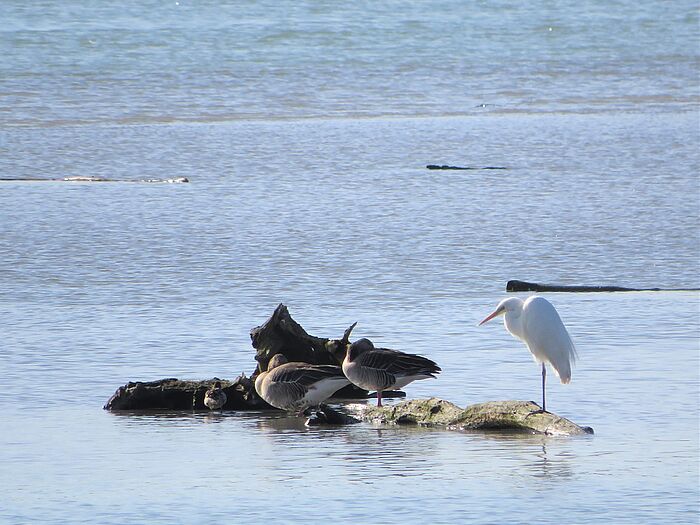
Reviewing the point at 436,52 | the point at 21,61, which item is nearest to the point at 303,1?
the point at 436,52

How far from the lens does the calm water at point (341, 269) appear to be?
25.7 ft

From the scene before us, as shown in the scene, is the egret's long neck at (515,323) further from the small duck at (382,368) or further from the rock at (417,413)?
the rock at (417,413)

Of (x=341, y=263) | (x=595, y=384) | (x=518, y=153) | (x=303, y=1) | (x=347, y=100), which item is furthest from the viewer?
(x=303, y=1)

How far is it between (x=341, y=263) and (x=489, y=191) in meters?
5.76

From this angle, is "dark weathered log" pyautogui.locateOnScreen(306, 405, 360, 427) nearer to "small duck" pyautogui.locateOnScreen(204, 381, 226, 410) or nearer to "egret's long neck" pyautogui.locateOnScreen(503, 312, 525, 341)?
"small duck" pyautogui.locateOnScreen(204, 381, 226, 410)

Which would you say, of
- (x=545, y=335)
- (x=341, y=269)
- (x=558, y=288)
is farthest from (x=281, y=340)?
(x=341, y=269)

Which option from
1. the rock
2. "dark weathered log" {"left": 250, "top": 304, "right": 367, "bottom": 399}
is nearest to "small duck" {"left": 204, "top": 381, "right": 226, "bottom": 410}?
"dark weathered log" {"left": 250, "top": 304, "right": 367, "bottom": 399}

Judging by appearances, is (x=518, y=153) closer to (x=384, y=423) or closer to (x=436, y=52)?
(x=384, y=423)

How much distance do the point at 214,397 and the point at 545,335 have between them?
2037 mm

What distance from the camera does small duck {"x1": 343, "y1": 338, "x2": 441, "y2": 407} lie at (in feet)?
31.0

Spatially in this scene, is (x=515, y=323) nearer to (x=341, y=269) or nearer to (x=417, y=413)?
(x=417, y=413)

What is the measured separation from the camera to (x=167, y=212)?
62.8 feet

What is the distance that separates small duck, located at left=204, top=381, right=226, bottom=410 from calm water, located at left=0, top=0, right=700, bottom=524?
214 millimetres

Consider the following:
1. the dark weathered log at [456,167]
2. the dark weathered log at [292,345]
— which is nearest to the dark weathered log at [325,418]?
the dark weathered log at [292,345]
